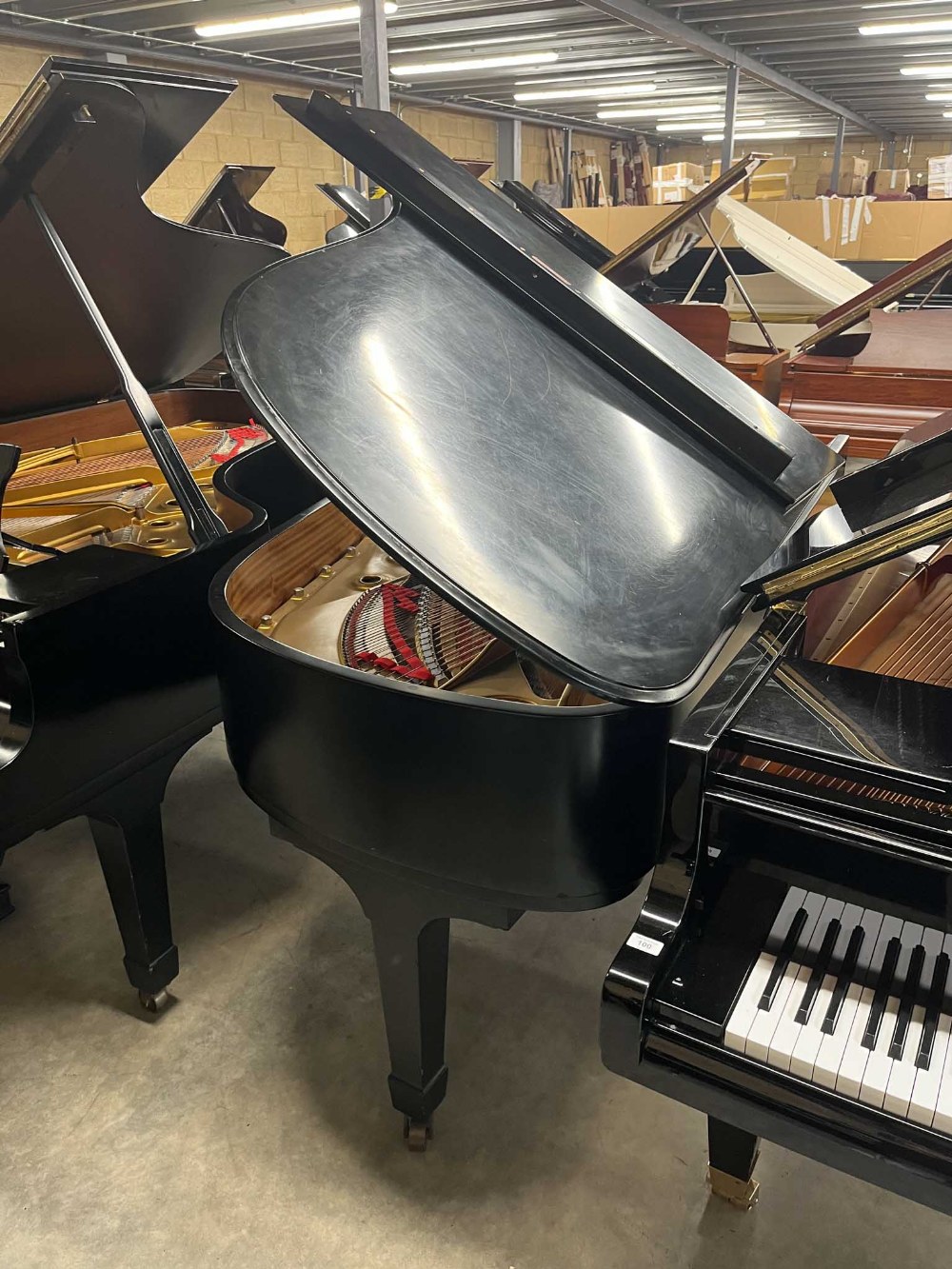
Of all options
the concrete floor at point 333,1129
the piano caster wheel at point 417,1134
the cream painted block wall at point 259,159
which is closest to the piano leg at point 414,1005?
the piano caster wheel at point 417,1134

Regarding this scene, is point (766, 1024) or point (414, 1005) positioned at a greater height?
point (766, 1024)

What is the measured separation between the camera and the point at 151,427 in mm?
2596

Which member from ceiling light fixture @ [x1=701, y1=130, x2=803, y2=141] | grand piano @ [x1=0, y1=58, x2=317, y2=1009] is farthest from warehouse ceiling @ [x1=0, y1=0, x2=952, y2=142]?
grand piano @ [x1=0, y1=58, x2=317, y2=1009]

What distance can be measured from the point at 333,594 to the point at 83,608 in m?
0.71

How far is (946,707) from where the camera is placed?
1.60m

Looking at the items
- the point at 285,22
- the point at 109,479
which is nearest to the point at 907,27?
the point at 285,22

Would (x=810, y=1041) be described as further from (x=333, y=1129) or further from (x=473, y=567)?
(x=333, y=1129)

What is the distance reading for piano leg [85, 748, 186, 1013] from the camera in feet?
7.63

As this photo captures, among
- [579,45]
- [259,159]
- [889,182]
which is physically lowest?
[889,182]

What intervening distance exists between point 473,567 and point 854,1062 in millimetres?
948

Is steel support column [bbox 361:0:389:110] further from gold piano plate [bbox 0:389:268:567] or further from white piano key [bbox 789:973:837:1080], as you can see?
white piano key [bbox 789:973:837:1080]

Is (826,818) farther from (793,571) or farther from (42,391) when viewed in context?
(42,391)

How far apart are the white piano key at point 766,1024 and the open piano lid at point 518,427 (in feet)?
1.61

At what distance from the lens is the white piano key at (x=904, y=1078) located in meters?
1.32
